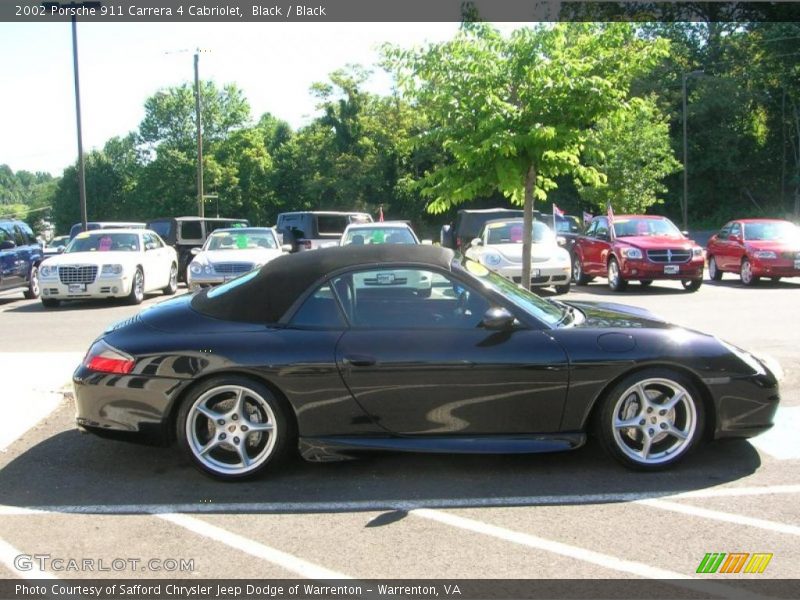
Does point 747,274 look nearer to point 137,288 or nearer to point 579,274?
point 579,274

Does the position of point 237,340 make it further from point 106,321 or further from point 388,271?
point 106,321

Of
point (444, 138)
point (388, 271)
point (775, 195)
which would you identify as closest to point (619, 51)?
point (444, 138)

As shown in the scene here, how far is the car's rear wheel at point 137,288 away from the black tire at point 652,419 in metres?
12.9

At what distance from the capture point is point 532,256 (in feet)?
53.6

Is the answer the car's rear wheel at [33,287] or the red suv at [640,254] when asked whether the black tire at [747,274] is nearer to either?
the red suv at [640,254]

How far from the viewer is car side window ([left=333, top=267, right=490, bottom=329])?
199 inches

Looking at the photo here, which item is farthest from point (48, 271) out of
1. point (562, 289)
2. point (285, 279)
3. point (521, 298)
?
point (521, 298)

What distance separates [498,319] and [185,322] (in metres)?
1.96

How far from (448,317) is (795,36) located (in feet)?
168

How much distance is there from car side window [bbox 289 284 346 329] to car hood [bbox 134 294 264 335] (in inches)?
9.8

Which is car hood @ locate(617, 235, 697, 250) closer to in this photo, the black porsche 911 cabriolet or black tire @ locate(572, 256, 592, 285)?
black tire @ locate(572, 256, 592, 285)

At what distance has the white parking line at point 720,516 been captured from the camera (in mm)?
4148

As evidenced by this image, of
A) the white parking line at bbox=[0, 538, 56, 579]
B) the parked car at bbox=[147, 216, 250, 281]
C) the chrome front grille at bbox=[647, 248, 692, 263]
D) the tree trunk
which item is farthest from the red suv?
A: the white parking line at bbox=[0, 538, 56, 579]

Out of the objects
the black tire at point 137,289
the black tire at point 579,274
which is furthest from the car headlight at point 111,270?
the black tire at point 579,274
